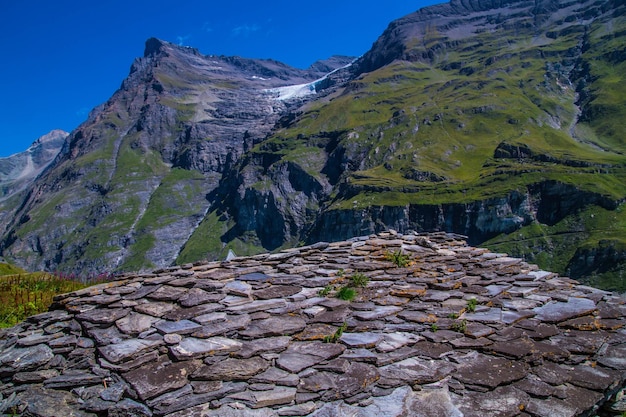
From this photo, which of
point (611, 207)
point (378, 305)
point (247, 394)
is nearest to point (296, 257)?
point (378, 305)

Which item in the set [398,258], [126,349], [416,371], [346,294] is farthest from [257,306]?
[398,258]

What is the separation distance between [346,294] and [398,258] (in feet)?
12.1

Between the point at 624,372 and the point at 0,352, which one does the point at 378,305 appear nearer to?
the point at 624,372

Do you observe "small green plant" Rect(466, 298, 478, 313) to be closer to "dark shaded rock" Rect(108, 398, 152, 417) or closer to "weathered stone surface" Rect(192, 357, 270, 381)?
"weathered stone surface" Rect(192, 357, 270, 381)

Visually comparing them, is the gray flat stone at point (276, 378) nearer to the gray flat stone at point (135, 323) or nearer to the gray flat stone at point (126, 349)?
the gray flat stone at point (126, 349)

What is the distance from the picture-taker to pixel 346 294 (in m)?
10.8

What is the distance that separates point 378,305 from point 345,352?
7.96 feet

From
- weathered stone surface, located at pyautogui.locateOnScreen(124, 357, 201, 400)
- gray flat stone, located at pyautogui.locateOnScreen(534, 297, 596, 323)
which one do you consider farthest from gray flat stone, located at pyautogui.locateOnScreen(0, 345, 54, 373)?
gray flat stone, located at pyautogui.locateOnScreen(534, 297, 596, 323)

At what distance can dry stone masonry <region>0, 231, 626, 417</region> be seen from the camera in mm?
6867

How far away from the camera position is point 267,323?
29.7ft

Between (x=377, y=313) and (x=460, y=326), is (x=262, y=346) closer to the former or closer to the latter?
(x=377, y=313)

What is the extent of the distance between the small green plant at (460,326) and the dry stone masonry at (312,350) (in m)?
0.07

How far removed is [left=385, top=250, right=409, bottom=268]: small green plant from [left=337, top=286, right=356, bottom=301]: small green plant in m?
3.11

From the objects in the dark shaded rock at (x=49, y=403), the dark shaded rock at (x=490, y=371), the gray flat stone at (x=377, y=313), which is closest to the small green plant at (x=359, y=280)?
the gray flat stone at (x=377, y=313)
